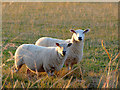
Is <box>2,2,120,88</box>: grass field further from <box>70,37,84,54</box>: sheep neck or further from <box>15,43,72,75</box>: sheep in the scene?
<box>70,37,84,54</box>: sheep neck

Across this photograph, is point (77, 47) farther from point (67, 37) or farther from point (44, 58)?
point (67, 37)

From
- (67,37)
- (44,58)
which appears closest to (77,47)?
(44,58)

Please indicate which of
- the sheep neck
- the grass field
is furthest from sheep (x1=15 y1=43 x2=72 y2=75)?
the sheep neck

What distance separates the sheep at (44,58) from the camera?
438 centimetres

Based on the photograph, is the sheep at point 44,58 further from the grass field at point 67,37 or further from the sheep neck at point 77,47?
the sheep neck at point 77,47

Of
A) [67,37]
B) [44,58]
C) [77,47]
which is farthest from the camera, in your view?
[67,37]

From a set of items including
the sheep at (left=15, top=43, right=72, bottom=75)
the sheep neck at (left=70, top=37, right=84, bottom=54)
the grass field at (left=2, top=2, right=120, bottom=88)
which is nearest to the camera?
the grass field at (left=2, top=2, right=120, bottom=88)

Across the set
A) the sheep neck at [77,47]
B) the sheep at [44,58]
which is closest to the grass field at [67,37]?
the sheep at [44,58]

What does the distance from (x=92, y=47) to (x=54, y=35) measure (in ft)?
8.34

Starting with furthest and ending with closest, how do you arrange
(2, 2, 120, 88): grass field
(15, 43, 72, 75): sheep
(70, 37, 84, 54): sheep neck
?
(70, 37, 84, 54): sheep neck
(15, 43, 72, 75): sheep
(2, 2, 120, 88): grass field

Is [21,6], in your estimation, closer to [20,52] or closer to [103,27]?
[103,27]

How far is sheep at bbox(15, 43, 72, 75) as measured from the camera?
4.38m

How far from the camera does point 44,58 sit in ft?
14.6

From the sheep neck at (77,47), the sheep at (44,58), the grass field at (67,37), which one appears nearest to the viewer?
the grass field at (67,37)
